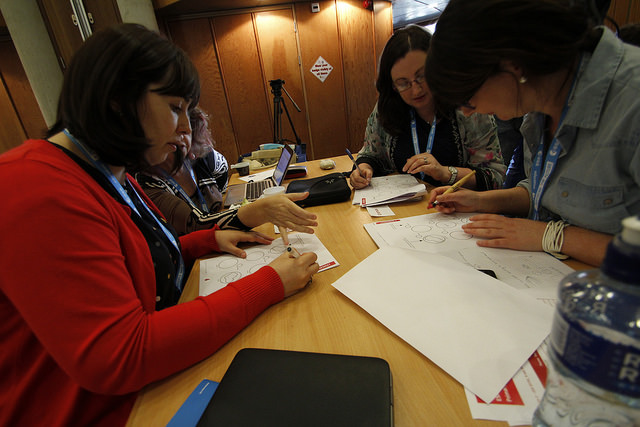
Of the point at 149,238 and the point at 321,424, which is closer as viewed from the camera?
the point at 321,424

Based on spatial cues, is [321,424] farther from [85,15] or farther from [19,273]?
[85,15]

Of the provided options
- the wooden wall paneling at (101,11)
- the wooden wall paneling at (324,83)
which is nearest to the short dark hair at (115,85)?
the wooden wall paneling at (101,11)

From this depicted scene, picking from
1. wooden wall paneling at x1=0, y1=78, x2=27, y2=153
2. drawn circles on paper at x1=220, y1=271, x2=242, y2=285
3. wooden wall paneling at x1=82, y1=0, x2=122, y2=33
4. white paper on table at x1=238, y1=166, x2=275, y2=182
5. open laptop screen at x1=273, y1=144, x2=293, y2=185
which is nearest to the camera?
drawn circles on paper at x1=220, y1=271, x2=242, y2=285

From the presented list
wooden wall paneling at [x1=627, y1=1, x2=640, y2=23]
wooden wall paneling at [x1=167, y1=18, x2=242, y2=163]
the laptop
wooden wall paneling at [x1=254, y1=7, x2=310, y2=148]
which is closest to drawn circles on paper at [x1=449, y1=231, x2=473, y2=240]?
the laptop

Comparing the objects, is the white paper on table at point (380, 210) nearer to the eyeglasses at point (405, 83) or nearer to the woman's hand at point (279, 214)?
the woman's hand at point (279, 214)

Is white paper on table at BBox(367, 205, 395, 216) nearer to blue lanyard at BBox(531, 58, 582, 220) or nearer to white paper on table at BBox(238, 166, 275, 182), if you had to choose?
blue lanyard at BBox(531, 58, 582, 220)

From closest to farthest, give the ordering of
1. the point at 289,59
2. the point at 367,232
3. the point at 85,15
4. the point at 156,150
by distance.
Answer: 1. the point at 156,150
2. the point at 367,232
3. the point at 85,15
4. the point at 289,59

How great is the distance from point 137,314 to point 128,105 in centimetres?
46

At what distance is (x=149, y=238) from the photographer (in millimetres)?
794

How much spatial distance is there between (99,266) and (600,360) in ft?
2.31

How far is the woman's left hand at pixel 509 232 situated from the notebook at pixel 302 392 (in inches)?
21.0

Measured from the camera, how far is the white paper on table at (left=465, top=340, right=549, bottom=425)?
0.42 meters

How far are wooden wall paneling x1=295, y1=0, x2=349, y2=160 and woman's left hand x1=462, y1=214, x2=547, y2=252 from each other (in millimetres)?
4368

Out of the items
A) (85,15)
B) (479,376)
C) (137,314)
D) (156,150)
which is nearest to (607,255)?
(479,376)
